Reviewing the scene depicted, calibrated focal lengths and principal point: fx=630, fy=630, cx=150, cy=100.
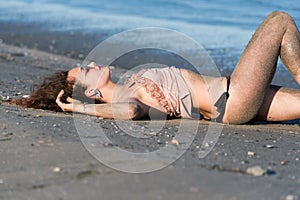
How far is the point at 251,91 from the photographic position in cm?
513

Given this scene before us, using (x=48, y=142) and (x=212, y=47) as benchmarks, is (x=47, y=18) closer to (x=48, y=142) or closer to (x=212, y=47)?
(x=212, y=47)

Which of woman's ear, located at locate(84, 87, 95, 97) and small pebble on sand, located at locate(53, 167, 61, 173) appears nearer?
small pebble on sand, located at locate(53, 167, 61, 173)

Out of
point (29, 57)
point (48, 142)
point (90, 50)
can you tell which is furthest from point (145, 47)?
point (48, 142)

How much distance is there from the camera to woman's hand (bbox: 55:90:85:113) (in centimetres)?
527

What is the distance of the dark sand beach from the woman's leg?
0.26m

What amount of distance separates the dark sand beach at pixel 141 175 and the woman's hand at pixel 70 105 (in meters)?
0.07

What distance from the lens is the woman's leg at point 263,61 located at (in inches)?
202

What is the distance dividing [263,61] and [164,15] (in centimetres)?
872

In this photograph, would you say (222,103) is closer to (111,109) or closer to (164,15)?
(111,109)

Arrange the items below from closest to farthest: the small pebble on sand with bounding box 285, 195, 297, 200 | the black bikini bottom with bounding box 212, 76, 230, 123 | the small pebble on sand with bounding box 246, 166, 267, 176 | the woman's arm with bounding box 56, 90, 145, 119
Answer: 1. the small pebble on sand with bounding box 285, 195, 297, 200
2. the small pebble on sand with bounding box 246, 166, 267, 176
3. the woman's arm with bounding box 56, 90, 145, 119
4. the black bikini bottom with bounding box 212, 76, 230, 123

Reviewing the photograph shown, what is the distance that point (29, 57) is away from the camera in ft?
33.4

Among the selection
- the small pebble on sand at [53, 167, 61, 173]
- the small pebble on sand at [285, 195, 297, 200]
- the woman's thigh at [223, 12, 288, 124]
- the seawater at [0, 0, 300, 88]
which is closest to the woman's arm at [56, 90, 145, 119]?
the woman's thigh at [223, 12, 288, 124]

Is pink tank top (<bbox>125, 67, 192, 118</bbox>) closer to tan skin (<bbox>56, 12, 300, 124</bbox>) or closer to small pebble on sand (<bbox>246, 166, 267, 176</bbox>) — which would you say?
tan skin (<bbox>56, 12, 300, 124</bbox>)

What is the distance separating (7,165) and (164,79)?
1.85 metres
